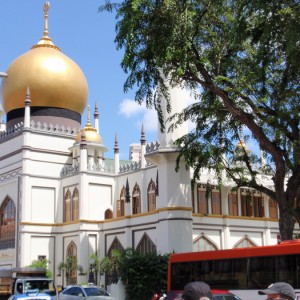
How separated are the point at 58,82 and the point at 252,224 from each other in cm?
1732

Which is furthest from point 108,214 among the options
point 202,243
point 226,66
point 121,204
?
point 226,66

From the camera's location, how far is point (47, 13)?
47.1 m

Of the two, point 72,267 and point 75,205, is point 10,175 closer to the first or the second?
point 75,205

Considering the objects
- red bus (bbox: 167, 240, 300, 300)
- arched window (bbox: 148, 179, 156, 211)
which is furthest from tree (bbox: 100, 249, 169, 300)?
arched window (bbox: 148, 179, 156, 211)

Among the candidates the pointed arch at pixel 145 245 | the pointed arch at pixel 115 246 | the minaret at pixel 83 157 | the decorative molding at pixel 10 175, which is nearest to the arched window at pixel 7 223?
the decorative molding at pixel 10 175

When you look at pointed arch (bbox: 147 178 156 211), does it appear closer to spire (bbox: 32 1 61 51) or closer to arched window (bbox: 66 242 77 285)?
arched window (bbox: 66 242 77 285)

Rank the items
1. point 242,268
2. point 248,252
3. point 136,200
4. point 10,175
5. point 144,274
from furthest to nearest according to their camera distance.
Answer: point 10,175
point 136,200
point 144,274
point 242,268
point 248,252

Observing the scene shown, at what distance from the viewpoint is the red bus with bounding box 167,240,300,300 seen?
51.2ft

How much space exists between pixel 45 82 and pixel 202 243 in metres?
17.6

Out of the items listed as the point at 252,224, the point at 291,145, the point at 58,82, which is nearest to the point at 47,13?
the point at 58,82

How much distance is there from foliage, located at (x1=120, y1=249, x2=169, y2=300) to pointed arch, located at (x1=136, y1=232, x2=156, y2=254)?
5975mm

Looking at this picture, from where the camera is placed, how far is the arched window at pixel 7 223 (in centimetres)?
3738

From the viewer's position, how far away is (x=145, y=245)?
101 ft

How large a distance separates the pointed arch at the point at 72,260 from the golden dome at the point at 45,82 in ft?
34.3
